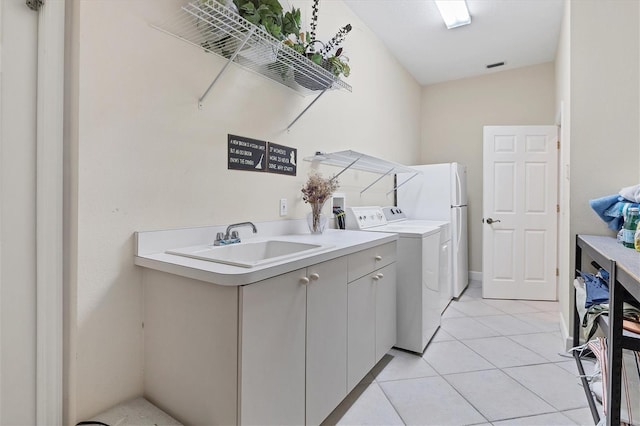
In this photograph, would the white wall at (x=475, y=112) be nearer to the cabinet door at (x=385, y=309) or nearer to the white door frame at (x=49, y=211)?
the cabinet door at (x=385, y=309)

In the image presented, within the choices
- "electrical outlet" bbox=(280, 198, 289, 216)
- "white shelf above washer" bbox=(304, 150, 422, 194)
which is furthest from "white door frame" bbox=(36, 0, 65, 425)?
"white shelf above washer" bbox=(304, 150, 422, 194)

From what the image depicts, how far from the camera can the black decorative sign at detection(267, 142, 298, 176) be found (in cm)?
198

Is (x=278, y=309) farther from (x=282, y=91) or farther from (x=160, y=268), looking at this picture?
(x=282, y=91)

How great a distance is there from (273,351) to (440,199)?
2926 mm

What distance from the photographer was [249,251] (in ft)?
5.41

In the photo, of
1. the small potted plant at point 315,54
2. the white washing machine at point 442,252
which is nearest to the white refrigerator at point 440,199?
the white washing machine at point 442,252

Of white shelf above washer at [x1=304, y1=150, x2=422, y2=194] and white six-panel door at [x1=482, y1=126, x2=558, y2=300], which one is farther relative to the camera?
white six-panel door at [x1=482, y1=126, x2=558, y2=300]

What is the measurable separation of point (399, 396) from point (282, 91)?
1966mm

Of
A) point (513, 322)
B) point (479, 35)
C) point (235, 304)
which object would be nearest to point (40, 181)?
point (235, 304)

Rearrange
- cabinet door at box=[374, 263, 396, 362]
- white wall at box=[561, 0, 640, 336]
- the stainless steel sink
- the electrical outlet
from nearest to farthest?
the stainless steel sink < cabinet door at box=[374, 263, 396, 362] < the electrical outlet < white wall at box=[561, 0, 640, 336]

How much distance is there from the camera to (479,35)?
3.30m

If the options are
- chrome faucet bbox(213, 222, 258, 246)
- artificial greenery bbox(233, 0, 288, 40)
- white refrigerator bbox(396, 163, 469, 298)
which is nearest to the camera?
artificial greenery bbox(233, 0, 288, 40)

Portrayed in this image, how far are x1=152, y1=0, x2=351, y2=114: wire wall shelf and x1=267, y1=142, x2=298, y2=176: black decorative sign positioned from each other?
1.39 feet

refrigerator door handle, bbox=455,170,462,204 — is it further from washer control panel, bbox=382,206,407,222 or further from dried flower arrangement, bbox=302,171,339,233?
dried flower arrangement, bbox=302,171,339,233
